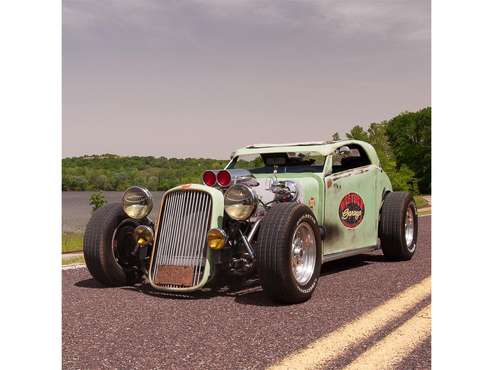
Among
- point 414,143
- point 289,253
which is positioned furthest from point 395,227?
point 414,143

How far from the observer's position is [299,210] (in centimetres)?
601

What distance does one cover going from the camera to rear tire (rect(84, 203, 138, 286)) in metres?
6.58

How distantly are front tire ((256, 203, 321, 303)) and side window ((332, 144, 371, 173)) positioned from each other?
191cm

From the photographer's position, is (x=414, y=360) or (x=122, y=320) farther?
(x=122, y=320)

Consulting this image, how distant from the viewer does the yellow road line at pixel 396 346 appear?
12.7ft

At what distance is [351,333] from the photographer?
459cm

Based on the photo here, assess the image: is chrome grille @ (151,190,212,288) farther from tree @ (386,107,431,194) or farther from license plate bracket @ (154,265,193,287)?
tree @ (386,107,431,194)

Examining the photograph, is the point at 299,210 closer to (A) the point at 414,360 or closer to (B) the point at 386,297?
(B) the point at 386,297

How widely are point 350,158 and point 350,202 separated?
91 centimetres

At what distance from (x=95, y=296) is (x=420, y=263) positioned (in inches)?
166

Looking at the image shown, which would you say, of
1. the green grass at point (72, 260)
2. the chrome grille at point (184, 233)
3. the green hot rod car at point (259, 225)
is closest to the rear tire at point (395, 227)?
the green hot rod car at point (259, 225)

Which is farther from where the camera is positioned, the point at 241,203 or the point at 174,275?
the point at 174,275

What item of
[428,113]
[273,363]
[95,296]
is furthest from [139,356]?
[428,113]

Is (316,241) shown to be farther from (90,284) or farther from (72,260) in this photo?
(72,260)
